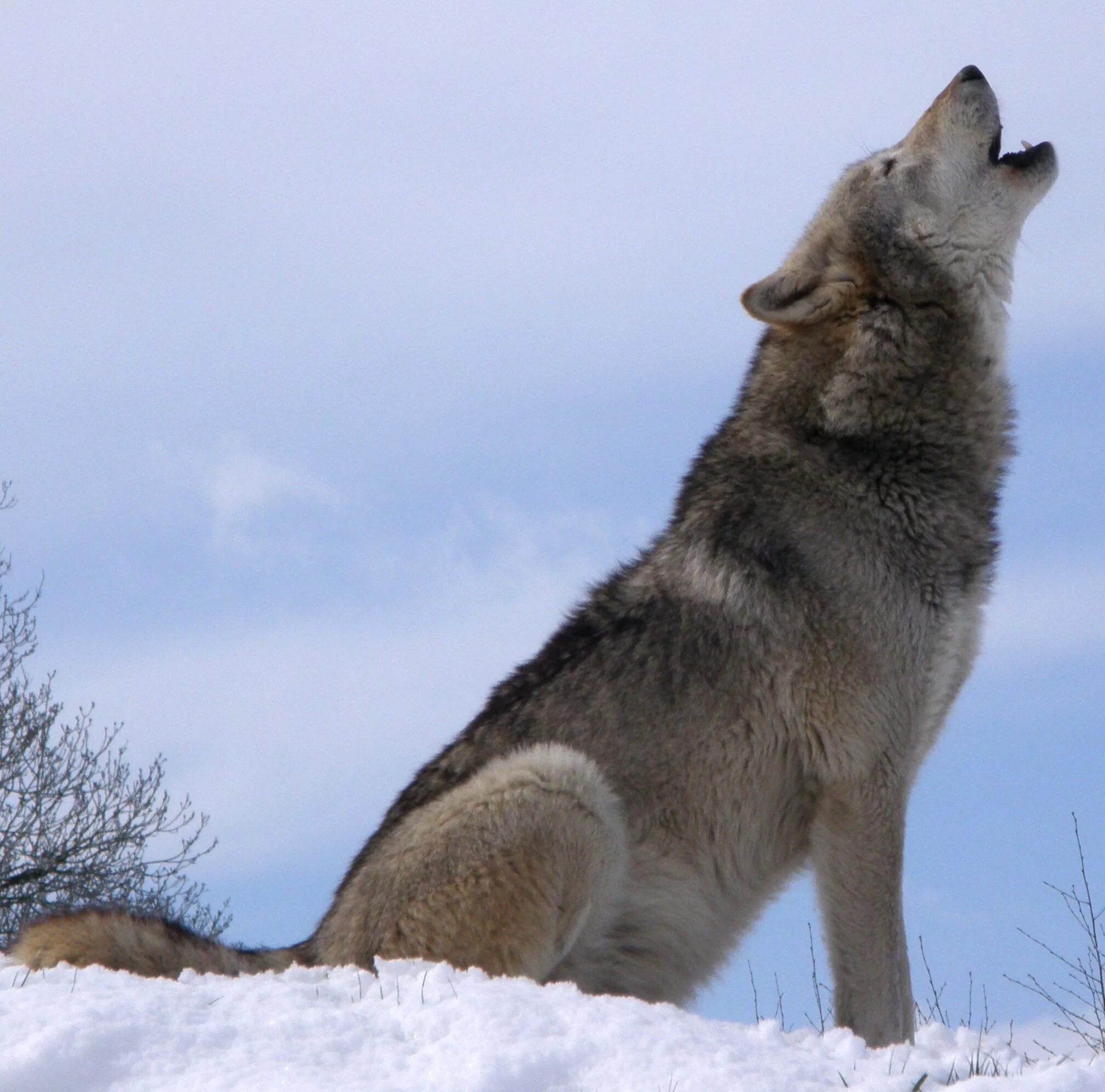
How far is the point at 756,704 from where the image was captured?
15.4 ft

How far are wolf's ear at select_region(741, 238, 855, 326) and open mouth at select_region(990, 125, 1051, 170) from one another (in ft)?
2.56

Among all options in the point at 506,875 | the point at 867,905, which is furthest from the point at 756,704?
the point at 506,875

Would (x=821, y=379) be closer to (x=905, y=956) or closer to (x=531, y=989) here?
(x=905, y=956)

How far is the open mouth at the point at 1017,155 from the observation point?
5.45 metres

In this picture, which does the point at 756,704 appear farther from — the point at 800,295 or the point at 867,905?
the point at 800,295

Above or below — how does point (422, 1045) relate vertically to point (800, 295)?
below

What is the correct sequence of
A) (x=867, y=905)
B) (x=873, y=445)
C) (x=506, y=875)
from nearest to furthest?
(x=506, y=875)
(x=867, y=905)
(x=873, y=445)

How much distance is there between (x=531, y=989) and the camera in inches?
145

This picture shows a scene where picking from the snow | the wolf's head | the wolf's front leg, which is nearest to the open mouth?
the wolf's head

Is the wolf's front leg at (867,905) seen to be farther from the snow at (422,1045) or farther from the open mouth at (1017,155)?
the open mouth at (1017,155)

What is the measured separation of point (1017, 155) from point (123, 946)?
4.28 metres

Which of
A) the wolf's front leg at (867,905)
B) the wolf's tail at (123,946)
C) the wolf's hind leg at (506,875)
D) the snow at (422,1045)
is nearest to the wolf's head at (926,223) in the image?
the wolf's front leg at (867,905)

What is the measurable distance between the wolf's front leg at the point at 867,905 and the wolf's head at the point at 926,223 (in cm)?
175

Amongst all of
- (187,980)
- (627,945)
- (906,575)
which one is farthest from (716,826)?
(187,980)
